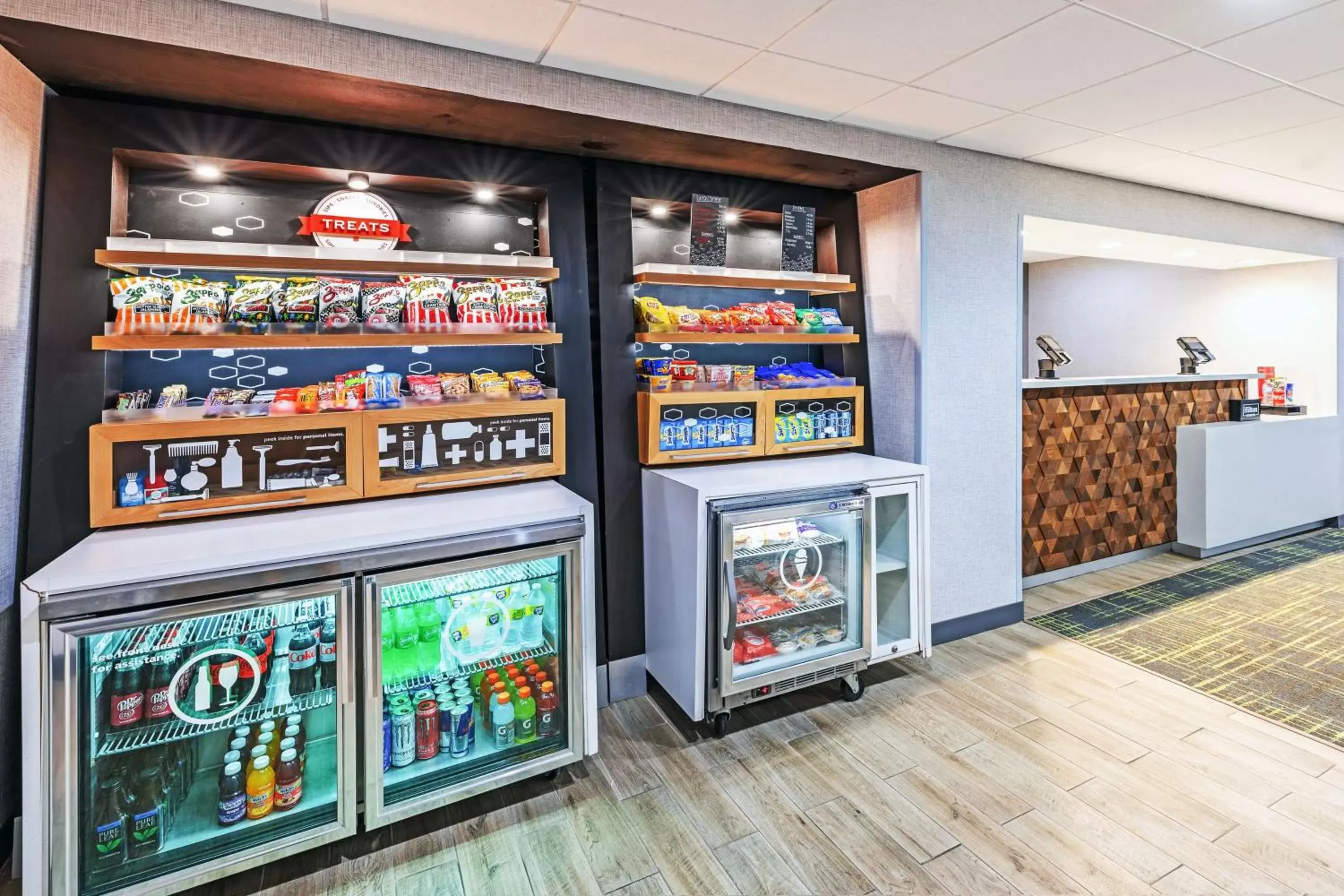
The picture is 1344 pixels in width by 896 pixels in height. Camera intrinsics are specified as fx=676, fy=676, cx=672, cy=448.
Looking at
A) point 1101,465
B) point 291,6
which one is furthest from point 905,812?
point 1101,465

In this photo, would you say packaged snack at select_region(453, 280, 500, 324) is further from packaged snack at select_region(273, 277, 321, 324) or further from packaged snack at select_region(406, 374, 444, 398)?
packaged snack at select_region(273, 277, 321, 324)

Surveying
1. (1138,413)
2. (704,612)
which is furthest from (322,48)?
(1138,413)

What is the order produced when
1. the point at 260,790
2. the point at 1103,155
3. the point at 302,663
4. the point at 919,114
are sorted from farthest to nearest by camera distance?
the point at 1103,155, the point at 919,114, the point at 302,663, the point at 260,790

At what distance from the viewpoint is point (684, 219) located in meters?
3.25

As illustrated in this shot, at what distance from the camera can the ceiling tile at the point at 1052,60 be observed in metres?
2.23

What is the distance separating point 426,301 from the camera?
259 cm

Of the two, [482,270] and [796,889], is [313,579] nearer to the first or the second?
[482,270]

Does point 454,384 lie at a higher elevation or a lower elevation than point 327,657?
higher

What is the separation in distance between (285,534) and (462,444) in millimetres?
756

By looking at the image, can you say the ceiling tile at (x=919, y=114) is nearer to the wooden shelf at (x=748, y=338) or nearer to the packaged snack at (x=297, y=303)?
the wooden shelf at (x=748, y=338)

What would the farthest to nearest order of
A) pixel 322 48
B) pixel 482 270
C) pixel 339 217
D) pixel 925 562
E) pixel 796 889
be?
pixel 925 562
pixel 482 270
pixel 339 217
pixel 322 48
pixel 796 889

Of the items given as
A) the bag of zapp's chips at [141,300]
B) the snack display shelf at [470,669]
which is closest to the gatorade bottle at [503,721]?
the snack display shelf at [470,669]

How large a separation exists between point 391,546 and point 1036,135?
11.2 ft

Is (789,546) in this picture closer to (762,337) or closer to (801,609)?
(801,609)
